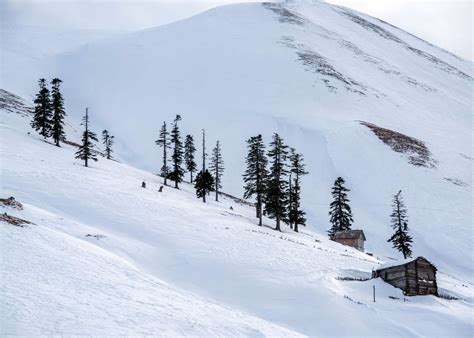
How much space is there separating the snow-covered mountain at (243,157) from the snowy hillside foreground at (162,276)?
159 mm

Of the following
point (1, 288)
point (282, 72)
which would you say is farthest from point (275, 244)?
point (282, 72)

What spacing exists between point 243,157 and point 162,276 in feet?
215

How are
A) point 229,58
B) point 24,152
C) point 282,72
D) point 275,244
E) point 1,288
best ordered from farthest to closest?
1. point 229,58
2. point 282,72
3. point 24,152
4. point 275,244
5. point 1,288

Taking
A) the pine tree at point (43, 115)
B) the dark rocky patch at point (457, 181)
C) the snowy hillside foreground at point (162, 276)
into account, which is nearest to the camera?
the snowy hillside foreground at point (162, 276)

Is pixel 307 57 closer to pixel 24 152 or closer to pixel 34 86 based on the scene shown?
pixel 34 86

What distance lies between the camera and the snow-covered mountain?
25109 millimetres

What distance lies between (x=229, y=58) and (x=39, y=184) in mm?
113529

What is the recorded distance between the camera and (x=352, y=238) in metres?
59.8

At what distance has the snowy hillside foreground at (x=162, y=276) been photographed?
52.5 feet

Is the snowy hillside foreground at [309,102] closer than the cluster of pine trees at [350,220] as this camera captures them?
No

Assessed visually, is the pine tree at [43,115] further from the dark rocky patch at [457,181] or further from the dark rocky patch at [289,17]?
the dark rocky patch at [289,17]

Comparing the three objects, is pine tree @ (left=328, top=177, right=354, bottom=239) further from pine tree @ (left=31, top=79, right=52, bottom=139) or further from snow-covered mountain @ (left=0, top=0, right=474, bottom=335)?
pine tree @ (left=31, top=79, right=52, bottom=139)

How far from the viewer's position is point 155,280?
73.2ft

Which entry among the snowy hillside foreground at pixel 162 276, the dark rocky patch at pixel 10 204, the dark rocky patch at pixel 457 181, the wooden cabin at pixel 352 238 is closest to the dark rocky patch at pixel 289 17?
the dark rocky patch at pixel 457 181
